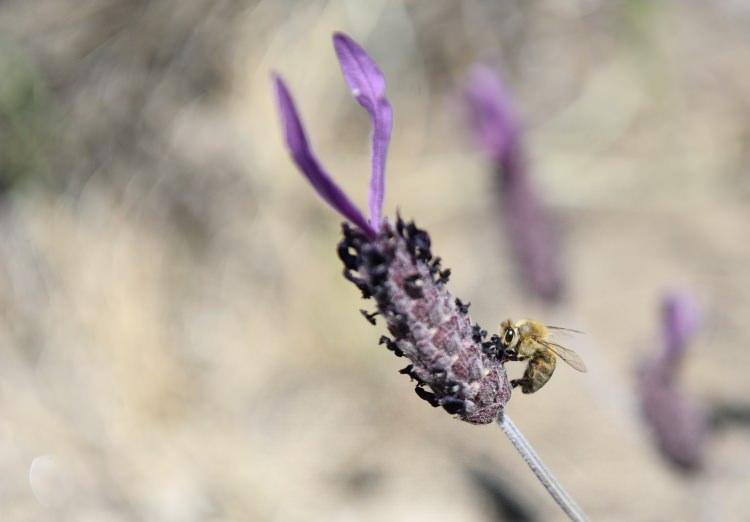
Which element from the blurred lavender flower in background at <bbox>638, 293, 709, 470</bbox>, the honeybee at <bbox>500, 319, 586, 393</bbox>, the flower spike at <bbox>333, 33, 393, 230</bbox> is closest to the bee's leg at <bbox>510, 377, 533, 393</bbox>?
the honeybee at <bbox>500, 319, 586, 393</bbox>

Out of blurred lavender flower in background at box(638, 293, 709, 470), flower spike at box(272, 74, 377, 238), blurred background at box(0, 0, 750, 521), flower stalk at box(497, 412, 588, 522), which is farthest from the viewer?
blurred background at box(0, 0, 750, 521)

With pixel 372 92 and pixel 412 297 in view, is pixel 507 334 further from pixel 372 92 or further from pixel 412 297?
pixel 372 92

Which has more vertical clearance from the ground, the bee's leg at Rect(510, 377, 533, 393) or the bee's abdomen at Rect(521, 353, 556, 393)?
the bee's abdomen at Rect(521, 353, 556, 393)

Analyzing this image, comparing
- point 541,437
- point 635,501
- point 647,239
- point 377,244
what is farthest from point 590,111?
point 377,244

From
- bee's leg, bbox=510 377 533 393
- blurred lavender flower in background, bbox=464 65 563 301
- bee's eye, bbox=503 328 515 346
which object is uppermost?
blurred lavender flower in background, bbox=464 65 563 301

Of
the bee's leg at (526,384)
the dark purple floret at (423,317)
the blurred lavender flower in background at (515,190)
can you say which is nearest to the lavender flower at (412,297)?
the dark purple floret at (423,317)

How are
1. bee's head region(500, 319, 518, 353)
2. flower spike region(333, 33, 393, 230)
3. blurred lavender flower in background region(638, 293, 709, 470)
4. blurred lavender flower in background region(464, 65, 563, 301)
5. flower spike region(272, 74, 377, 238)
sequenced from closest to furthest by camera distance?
flower spike region(272, 74, 377, 238), flower spike region(333, 33, 393, 230), bee's head region(500, 319, 518, 353), blurred lavender flower in background region(638, 293, 709, 470), blurred lavender flower in background region(464, 65, 563, 301)

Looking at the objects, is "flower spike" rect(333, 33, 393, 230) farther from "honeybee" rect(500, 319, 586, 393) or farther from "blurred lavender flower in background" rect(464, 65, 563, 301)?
"blurred lavender flower in background" rect(464, 65, 563, 301)
